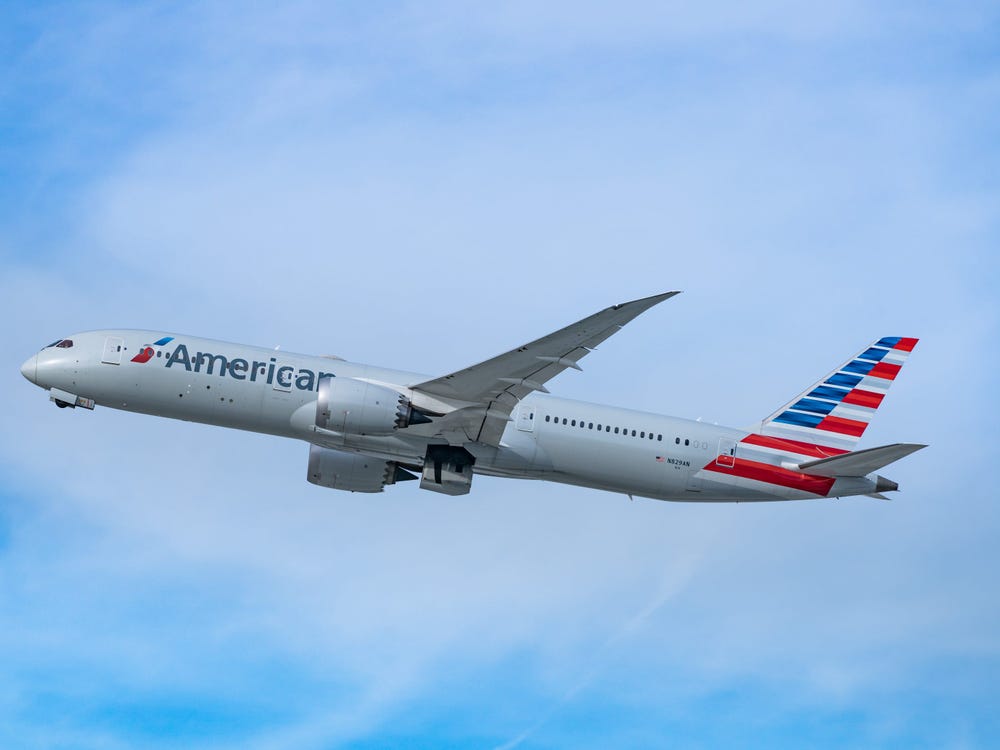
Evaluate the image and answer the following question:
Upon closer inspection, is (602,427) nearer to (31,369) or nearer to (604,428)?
(604,428)

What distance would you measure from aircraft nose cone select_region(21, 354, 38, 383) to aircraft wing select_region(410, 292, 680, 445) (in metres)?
12.8

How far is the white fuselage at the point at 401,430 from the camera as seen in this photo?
1576 inches

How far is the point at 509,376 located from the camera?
3872 centimetres

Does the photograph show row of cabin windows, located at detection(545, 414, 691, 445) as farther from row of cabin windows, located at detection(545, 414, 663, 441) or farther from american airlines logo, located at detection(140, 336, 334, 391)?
american airlines logo, located at detection(140, 336, 334, 391)

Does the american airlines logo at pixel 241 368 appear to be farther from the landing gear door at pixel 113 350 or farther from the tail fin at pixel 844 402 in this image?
the tail fin at pixel 844 402

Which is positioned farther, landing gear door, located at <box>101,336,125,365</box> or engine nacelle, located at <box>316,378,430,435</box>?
landing gear door, located at <box>101,336,125,365</box>

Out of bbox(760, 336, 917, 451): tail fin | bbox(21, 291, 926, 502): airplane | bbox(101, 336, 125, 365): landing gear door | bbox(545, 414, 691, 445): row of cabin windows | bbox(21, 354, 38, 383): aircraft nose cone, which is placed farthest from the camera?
bbox(760, 336, 917, 451): tail fin

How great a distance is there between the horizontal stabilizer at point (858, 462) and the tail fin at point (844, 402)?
215 cm

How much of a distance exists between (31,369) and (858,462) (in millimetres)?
27899

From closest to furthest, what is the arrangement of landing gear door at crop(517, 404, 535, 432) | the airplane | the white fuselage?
the airplane
the white fuselage
landing gear door at crop(517, 404, 535, 432)

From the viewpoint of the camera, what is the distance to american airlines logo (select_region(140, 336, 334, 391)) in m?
40.1

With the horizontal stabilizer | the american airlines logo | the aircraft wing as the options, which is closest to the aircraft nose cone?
the american airlines logo

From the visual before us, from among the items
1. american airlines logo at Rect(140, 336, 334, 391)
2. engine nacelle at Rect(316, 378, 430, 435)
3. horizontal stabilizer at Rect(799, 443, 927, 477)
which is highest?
american airlines logo at Rect(140, 336, 334, 391)

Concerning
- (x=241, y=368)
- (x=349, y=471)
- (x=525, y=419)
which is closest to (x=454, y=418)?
(x=525, y=419)
